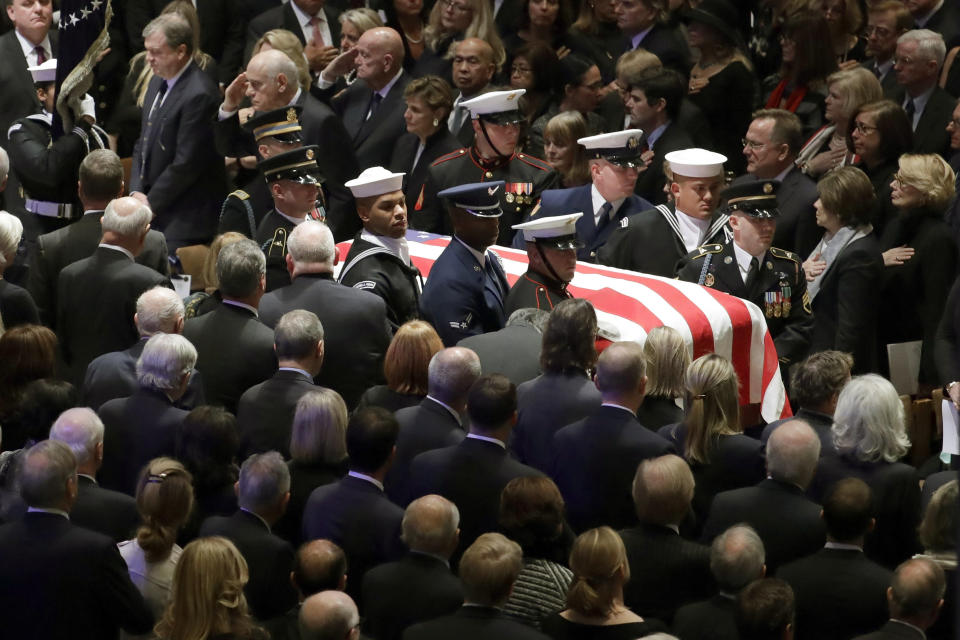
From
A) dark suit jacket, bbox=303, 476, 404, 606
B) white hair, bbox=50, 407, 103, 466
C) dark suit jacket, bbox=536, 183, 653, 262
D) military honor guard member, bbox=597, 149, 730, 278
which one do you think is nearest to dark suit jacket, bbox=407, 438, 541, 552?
dark suit jacket, bbox=303, 476, 404, 606

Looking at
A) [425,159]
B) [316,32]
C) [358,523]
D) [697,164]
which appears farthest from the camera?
[316,32]

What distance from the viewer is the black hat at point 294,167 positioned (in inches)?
267

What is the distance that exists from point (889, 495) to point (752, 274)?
6.18ft

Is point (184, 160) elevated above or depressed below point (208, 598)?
below

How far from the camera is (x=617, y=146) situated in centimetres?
738

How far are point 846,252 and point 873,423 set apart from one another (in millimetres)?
2224

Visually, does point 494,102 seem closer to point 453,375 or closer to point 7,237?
point 7,237

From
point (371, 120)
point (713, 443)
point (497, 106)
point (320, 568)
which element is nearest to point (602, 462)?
point (713, 443)

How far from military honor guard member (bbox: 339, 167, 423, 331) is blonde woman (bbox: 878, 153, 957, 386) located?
219 cm

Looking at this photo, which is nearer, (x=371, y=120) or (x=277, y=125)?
(x=277, y=125)

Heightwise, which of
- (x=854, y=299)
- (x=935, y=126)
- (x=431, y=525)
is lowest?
(x=854, y=299)

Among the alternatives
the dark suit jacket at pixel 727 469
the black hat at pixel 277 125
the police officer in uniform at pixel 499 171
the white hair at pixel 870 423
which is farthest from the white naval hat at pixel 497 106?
the white hair at pixel 870 423

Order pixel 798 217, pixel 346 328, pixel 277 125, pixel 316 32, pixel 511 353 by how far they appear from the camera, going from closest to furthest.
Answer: pixel 511 353
pixel 346 328
pixel 277 125
pixel 798 217
pixel 316 32

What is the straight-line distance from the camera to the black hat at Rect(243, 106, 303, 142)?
24.1ft
